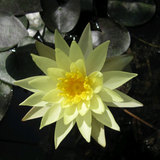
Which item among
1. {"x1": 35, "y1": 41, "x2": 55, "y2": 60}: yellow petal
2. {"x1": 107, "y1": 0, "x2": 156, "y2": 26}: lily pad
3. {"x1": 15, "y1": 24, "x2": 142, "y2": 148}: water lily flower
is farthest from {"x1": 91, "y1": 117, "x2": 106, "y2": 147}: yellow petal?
{"x1": 107, "y1": 0, "x2": 156, "y2": 26}: lily pad

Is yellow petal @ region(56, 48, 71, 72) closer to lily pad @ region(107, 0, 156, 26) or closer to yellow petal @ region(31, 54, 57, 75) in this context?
yellow petal @ region(31, 54, 57, 75)

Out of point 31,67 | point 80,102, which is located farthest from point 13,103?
point 80,102

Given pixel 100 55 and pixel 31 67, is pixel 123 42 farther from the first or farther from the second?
pixel 31 67

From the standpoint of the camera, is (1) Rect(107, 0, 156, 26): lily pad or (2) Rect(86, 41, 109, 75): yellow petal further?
(1) Rect(107, 0, 156, 26): lily pad

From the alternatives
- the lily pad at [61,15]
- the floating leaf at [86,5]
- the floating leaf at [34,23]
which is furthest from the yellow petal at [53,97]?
the floating leaf at [86,5]

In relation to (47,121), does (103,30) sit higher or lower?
higher
